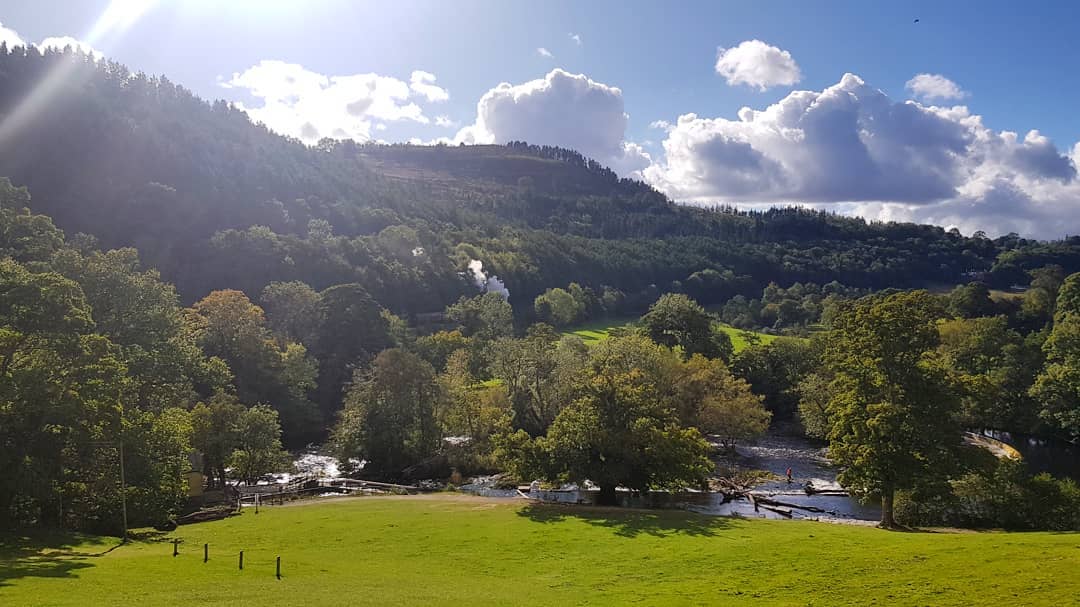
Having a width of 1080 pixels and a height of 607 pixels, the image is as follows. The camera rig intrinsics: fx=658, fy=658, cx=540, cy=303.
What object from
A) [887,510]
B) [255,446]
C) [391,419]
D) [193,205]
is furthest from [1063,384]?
[193,205]

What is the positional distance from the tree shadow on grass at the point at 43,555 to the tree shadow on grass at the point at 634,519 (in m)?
22.9

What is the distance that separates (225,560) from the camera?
29750 millimetres

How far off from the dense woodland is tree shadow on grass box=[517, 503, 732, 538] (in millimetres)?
3781

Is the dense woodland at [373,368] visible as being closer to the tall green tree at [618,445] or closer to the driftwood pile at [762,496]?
the tall green tree at [618,445]

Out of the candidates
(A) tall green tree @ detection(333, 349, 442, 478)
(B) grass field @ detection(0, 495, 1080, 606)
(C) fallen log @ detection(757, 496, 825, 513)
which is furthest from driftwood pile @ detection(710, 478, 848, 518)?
(A) tall green tree @ detection(333, 349, 442, 478)

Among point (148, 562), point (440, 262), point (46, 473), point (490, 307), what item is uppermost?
point (440, 262)

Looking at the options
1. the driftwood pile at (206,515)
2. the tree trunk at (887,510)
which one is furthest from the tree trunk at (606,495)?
the driftwood pile at (206,515)

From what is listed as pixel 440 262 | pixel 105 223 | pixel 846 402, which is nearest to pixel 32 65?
pixel 105 223

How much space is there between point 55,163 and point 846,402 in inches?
6524

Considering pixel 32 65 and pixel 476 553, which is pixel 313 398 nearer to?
pixel 476 553

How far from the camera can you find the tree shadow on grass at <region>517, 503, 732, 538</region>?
37312 mm

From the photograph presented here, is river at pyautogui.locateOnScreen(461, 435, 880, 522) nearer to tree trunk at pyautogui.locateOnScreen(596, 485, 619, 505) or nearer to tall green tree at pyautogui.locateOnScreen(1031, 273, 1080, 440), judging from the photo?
tree trunk at pyautogui.locateOnScreen(596, 485, 619, 505)

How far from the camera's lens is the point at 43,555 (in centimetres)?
2812

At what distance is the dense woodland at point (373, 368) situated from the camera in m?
36.4
